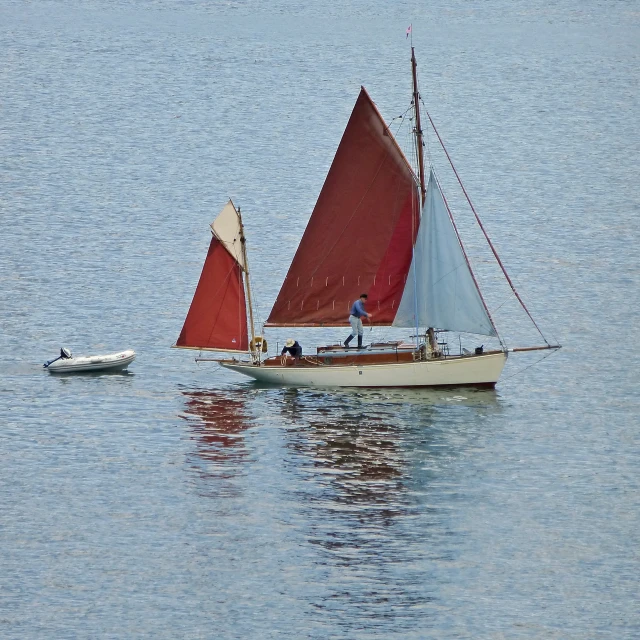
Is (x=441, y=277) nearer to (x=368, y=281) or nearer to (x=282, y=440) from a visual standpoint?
(x=368, y=281)

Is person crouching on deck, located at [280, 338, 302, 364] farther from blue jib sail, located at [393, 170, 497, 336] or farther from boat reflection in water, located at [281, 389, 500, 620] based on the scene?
blue jib sail, located at [393, 170, 497, 336]

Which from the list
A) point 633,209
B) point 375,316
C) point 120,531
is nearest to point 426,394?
point 375,316

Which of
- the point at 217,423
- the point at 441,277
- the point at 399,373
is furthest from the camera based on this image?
the point at 441,277

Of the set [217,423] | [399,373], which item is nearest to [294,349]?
[399,373]

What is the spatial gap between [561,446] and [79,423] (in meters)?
20.8

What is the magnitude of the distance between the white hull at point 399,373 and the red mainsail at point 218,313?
1307mm

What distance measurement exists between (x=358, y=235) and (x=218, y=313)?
7.53 meters

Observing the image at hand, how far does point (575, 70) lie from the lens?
18188 cm

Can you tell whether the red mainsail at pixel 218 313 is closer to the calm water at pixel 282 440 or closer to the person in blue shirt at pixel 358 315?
the calm water at pixel 282 440

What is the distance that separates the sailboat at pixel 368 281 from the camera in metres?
80.6

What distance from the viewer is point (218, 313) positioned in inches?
3226

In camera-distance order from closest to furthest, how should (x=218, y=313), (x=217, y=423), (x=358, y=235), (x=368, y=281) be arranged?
(x=217, y=423)
(x=358, y=235)
(x=218, y=313)
(x=368, y=281)

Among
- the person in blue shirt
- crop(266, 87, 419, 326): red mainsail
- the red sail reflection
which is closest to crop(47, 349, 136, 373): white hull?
the red sail reflection

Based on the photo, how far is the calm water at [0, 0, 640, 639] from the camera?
57688 mm
